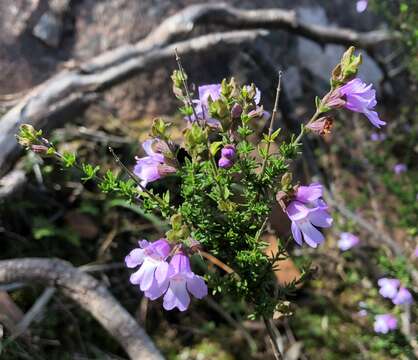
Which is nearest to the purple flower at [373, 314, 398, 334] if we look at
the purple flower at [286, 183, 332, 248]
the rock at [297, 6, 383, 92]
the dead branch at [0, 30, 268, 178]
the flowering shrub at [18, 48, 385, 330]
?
the flowering shrub at [18, 48, 385, 330]

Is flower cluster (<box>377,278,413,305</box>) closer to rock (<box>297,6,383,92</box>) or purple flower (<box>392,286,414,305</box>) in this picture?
purple flower (<box>392,286,414,305</box>)

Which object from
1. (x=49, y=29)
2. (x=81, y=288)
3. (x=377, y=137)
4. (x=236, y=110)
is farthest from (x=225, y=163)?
(x=377, y=137)

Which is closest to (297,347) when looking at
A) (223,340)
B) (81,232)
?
(223,340)

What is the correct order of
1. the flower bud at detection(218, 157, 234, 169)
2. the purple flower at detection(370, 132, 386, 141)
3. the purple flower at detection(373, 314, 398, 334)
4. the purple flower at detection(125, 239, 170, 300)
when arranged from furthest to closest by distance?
the purple flower at detection(370, 132, 386, 141)
the purple flower at detection(373, 314, 398, 334)
the flower bud at detection(218, 157, 234, 169)
the purple flower at detection(125, 239, 170, 300)

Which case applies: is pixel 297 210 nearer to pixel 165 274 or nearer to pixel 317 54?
pixel 165 274

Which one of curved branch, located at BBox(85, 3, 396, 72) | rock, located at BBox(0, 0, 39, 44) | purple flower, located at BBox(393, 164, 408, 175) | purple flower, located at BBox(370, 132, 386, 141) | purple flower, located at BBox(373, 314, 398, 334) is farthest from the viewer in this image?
purple flower, located at BBox(370, 132, 386, 141)

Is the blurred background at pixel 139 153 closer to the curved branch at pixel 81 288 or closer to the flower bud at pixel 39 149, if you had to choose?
the curved branch at pixel 81 288
